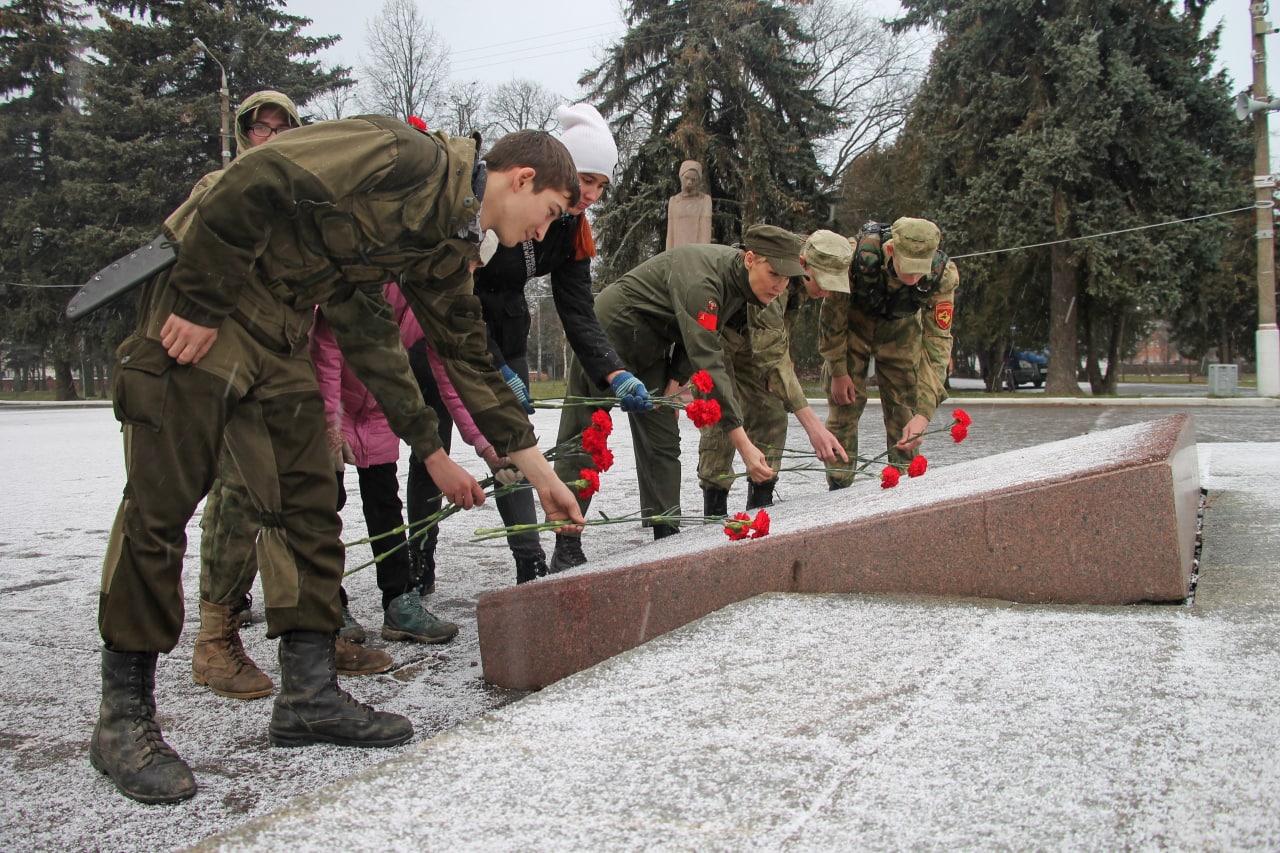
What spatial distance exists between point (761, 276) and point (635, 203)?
20.9 m

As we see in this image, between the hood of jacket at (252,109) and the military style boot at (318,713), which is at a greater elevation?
the hood of jacket at (252,109)

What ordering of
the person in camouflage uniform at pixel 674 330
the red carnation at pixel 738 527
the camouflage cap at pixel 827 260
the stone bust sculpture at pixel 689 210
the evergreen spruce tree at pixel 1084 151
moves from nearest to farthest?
the red carnation at pixel 738 527
the person in camouflage uniform at pixel 674 330
the camouflage cap at pixel 827 260
the stone bust sculpture at pixel 689 210
the evergreen spruce tree at pixel 1084 151

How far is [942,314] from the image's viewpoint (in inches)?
192

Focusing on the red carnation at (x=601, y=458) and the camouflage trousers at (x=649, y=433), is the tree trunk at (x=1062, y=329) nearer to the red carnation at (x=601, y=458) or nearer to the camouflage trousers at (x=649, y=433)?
the camouflage trousers at (x=649, y=433)

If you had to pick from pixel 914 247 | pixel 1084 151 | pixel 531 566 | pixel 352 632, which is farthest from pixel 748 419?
pixel 1084 151

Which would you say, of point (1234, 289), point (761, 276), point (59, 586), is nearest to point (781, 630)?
point (761, 276)

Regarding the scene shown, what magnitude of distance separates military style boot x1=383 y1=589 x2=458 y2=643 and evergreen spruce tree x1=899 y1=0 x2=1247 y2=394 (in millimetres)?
19010

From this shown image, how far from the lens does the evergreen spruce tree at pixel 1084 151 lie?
1917cm

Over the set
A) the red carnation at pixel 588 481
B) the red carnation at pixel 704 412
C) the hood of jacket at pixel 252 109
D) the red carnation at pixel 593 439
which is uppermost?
the hood of jacket at pixel 252 109

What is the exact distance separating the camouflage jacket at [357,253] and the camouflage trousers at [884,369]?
2868 mm

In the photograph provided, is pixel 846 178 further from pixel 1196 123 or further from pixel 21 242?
pixel 21 242

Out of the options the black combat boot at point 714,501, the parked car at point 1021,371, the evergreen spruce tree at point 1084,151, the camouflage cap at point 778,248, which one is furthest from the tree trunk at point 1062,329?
the camouflage cap at point 778,248

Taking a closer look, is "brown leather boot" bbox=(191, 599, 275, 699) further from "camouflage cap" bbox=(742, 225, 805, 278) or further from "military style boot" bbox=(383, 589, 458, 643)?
"camouflage cap" bbox=(742, 225, 805, 278)

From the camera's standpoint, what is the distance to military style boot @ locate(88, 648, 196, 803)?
1804 millimetres
